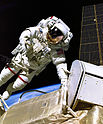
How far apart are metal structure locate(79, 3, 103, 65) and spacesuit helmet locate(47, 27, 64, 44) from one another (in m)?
0.44

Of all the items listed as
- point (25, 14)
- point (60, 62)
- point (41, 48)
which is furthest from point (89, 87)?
point (25, 14)

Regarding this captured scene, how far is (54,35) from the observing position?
6.79ft

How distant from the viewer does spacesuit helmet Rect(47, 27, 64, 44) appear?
2.02 metres

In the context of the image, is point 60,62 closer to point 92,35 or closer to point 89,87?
point 92,35

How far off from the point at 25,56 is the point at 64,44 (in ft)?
1.84

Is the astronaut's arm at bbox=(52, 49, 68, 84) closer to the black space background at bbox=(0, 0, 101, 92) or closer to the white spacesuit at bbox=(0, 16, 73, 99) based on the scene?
the white spacesuit at bbox=(0, 16, 73, 99)

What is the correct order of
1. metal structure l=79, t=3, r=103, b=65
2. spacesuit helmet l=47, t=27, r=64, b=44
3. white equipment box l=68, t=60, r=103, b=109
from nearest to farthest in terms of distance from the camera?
white equipment box l=68, t=60, r=103, b=109
spacesuit helmet l=47, t=27, r=64, b=44
metal structure l=79, t=3, r=103, b=65

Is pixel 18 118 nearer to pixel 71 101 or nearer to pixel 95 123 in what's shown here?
pixel 71 101

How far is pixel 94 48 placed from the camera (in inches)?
87.9

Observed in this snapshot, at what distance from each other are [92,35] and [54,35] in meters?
0.70

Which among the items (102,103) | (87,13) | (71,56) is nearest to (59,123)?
(102,103)

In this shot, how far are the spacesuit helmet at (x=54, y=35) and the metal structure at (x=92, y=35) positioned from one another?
0.44 m

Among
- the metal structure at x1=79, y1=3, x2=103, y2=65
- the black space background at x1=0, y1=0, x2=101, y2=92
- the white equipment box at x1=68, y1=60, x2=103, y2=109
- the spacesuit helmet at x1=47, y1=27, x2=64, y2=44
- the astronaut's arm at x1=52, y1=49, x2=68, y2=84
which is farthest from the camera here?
the black space background at x1=0, y1=0, x2=101, y2=92

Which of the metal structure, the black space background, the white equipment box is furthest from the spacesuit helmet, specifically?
the white equipment box
